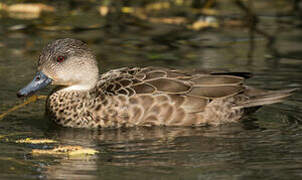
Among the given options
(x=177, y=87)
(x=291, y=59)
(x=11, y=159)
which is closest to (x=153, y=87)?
(x=177, y=87)

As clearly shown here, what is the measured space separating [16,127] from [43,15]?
686cm

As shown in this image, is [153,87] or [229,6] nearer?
[153,87]

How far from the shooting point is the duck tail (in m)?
8.64

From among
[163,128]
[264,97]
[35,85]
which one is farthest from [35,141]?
[264,97]

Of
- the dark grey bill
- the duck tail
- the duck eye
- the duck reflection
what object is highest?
the duck eye

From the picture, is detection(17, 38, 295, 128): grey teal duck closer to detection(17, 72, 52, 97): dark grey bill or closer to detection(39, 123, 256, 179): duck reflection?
detection(17, 72, 52, 97): dark grey bill

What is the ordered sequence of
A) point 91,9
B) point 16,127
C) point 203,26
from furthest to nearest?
point 91,9 < point 203,26 < point 16,127

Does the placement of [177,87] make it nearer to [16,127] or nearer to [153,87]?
[153,87]

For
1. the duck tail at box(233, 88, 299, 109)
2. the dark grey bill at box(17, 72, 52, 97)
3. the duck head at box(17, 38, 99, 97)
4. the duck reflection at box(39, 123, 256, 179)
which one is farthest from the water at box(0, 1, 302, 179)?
the duck head at box(17, 38, 99, 97)

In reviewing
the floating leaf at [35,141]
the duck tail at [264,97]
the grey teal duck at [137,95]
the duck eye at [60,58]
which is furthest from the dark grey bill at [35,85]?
the duck tail at [264,97]

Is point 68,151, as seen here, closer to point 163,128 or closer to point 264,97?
point 163,128

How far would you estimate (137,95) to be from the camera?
8.49 meters

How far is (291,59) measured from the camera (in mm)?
11766

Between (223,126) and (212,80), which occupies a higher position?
(212,80)
